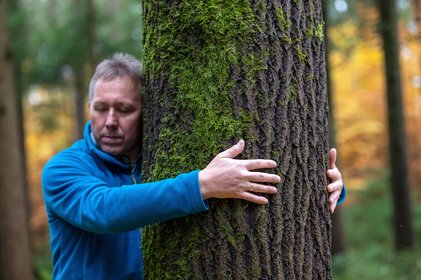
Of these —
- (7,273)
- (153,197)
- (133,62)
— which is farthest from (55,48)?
(153,197)

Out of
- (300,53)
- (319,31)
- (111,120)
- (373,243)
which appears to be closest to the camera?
(300,53)

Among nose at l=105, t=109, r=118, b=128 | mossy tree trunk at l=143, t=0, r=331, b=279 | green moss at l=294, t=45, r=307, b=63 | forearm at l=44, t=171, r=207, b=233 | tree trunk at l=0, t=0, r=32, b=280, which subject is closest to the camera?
forearm at l=44, t=171, r=207, b=233

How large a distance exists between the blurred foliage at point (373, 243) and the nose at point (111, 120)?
827 centimetres

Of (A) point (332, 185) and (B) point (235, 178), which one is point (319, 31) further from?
(B) point (235, 178)

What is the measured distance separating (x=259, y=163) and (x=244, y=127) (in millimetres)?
194

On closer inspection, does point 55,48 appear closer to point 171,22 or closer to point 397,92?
Result: point 397,92

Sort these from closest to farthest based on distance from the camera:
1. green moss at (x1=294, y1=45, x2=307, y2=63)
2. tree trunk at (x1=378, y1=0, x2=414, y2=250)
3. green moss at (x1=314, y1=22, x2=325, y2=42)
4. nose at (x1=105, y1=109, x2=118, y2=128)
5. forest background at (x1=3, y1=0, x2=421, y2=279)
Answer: green moss at (x1=294, y1=45, x2=307, y2=63)
green moss at (x1=314, y1=22, x2=325, y2=42)
nose at (x1=105, y1=109, x2=118, y2=128)
tree trunk at (x1=378, y1=0, x2=414, y2=250)
forest background at (x1=3, y1=0, x2=421, y2=279)

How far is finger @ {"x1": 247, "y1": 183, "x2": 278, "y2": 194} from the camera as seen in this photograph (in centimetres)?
235

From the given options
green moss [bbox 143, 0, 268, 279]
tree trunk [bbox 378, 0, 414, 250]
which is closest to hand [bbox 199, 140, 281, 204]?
green moss [bbox 143, 0, 268, 279]

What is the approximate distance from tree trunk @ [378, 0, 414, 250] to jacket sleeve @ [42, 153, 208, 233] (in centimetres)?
1003

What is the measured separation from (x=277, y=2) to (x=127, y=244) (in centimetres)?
155

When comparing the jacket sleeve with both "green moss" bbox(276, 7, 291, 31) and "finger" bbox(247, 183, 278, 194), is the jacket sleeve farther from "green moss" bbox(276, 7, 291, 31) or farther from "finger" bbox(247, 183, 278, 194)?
"green moss" bbox(276, 7, 291, 31)

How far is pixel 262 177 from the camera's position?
7.73 feet

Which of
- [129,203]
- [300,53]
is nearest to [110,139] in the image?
[129,203]
